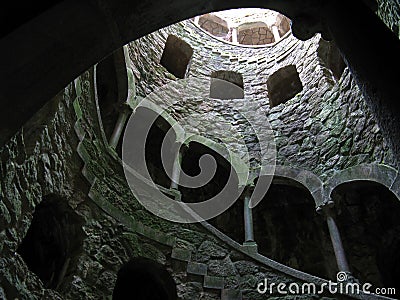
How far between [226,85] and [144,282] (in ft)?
24.4

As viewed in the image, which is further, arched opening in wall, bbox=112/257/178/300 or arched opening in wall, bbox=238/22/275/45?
arched opening in wall, bbox=238/22/275/45

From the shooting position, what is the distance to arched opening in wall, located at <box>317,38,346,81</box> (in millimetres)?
10010

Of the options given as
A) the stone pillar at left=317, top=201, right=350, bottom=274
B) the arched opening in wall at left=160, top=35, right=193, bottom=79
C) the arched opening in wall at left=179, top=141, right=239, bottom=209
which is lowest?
the stone pillar at left=317, top=201, right=350, bottom=274

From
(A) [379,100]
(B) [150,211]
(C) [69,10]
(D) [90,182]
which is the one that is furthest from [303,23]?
(B) [150,211]

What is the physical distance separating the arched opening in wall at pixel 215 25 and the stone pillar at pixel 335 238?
1003cm

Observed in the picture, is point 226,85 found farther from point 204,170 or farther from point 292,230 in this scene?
point 292,230

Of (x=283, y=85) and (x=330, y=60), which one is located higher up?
(x=283, y=85)

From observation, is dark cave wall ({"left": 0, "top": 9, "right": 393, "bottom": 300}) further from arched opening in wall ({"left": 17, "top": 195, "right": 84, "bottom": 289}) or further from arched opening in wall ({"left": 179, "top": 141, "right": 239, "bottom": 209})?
arched opening in wall ({"left": 179, "top": 141, "right": 239, "bottom": 209})

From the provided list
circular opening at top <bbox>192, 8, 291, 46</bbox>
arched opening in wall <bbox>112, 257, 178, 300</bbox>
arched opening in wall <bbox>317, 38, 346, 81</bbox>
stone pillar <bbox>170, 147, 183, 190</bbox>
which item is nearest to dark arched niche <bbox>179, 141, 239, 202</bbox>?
stone pillar <bbox>170, 147, 183, 190</bbox>

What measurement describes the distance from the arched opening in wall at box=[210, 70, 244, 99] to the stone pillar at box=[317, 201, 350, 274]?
532 centimetres

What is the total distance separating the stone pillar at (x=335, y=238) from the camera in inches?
252

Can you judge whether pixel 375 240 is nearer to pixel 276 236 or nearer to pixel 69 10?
pixel 276 236

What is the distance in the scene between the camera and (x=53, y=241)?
4.85 metres

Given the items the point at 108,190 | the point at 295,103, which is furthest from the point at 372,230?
the point at 108,190
